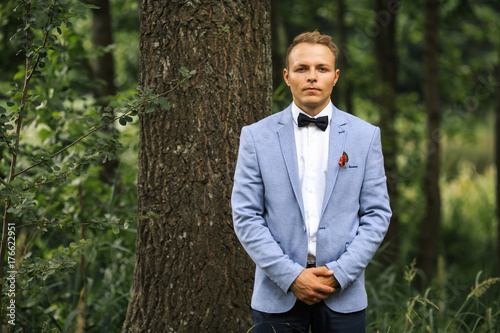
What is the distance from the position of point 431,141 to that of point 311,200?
15.9ft

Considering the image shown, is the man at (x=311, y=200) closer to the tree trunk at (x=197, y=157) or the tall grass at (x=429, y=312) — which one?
the tree trunk at (x=197, y=157)

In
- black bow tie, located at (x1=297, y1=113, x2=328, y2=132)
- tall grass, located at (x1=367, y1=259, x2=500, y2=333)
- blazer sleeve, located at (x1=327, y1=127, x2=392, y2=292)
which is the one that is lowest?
tall grass, located at (x1=367, y1=259, x2=500, y2=333)

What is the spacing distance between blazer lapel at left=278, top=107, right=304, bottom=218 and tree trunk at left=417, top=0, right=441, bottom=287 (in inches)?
188

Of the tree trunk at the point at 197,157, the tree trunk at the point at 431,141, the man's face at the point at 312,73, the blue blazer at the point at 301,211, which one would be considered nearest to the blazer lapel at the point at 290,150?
the blue blazer at the point at 301,211

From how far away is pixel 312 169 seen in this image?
7.72 feet

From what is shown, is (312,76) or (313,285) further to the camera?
(312,76)

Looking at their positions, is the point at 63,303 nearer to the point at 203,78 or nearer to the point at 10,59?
the point at 203,78

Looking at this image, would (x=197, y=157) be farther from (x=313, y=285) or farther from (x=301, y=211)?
(x=313, y=285)

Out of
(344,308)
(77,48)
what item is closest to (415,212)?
(77,48)

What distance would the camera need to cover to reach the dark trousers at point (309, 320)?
2283mm

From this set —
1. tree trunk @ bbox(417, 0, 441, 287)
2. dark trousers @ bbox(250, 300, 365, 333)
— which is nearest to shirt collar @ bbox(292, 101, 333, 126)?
dark trousers @ bbox(250, 300, 365, 333)

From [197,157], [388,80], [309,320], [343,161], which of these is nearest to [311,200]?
[343,161]

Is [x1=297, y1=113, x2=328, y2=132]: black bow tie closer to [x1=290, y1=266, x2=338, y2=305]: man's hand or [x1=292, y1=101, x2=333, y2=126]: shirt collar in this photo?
Result: [x1=292, y1=101, x2=333, y2=126]: shirt collar

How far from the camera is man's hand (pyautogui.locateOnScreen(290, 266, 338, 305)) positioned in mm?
2172
